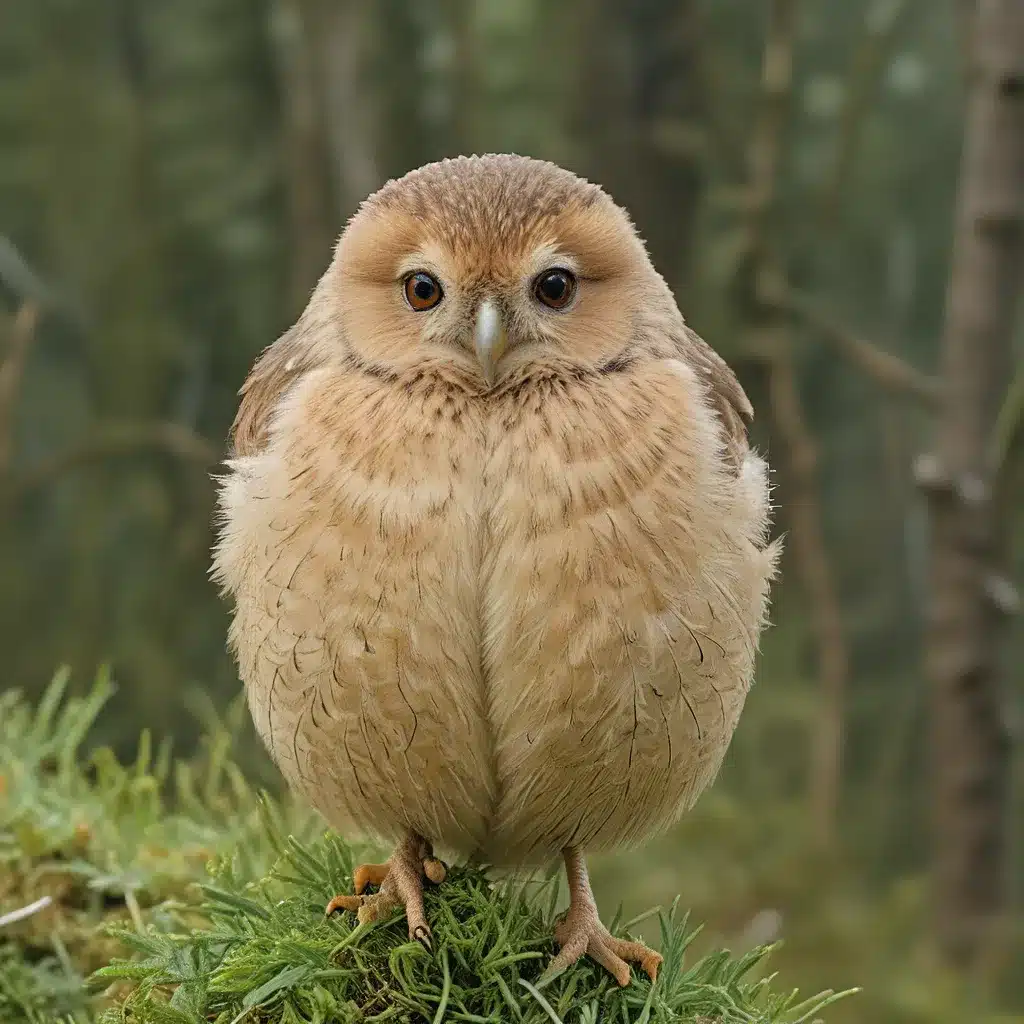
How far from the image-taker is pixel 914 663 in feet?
11.0

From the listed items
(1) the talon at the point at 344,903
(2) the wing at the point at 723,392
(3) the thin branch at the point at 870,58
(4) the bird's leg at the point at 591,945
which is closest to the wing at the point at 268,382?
(2) the wing at the point at 723,392

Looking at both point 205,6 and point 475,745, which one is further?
point 205,6

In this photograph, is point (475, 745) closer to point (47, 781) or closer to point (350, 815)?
point (350, 815)

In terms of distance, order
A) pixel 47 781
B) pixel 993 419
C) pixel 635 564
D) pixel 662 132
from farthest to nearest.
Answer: pixel 662 132, pixel 993 419, pixel 47 781, pixel 635 564

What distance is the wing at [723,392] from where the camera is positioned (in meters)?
1.52

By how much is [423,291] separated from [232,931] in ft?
2.55

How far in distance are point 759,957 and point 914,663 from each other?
1970 millimetres

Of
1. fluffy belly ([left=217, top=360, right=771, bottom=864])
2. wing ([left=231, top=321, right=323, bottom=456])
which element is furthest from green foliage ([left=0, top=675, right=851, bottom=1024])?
wing ([left=231, top=321, right=323, bottom=456])

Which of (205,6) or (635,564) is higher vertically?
(205,6)

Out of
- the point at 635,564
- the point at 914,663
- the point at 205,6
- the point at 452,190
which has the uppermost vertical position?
the point at 205,6

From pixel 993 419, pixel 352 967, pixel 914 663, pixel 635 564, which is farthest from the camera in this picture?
pixel 914 663

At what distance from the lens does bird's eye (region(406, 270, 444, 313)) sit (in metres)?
1.36

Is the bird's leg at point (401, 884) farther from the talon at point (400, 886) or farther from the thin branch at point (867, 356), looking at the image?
the thin branch at point (867, 356)

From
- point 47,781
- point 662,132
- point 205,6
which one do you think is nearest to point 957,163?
point 662,132
